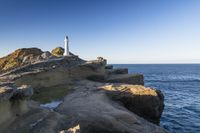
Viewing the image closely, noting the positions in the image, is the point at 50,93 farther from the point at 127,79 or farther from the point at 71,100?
the point at 127,79

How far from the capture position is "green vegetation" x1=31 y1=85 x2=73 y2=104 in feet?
77.3

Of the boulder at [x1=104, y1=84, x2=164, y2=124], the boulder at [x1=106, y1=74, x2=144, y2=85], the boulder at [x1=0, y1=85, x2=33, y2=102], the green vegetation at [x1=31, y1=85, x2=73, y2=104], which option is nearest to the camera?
the boulder at [x1=0, y1=85, x2=33, y2=102]

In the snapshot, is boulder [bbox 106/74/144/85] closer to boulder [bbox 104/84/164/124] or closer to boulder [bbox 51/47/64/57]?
boulder [bbox 104/84/164/124]

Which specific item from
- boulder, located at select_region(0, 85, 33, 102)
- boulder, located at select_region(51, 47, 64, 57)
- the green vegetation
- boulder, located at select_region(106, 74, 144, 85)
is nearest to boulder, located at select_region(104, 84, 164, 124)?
the green vegetation

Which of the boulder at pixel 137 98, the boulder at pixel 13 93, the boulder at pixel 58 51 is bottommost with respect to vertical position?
the boulder at pixel 137 98

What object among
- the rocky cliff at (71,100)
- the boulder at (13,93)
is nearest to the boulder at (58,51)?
the rocky cliff at (71,100)

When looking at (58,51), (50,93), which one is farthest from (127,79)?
(58,51)

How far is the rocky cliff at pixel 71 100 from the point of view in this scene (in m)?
13.9

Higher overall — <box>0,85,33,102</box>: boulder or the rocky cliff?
<box>0,85,33,102</box>: boulder

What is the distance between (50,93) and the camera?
2578 centimetres

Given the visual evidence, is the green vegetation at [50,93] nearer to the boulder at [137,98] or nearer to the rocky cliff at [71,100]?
the rocky cliff at [71,100]

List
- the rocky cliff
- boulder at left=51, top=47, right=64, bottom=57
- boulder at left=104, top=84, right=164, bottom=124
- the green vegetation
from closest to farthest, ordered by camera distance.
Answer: the rocky cliff → the green vegetation → boulder at left=104, top=84, right=164, bottom=124 → boulder at left=51, top=47, right=64, bottom=57

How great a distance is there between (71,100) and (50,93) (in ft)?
15.3

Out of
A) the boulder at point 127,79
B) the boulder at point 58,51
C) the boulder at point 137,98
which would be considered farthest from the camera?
the boulder at point 58,51
